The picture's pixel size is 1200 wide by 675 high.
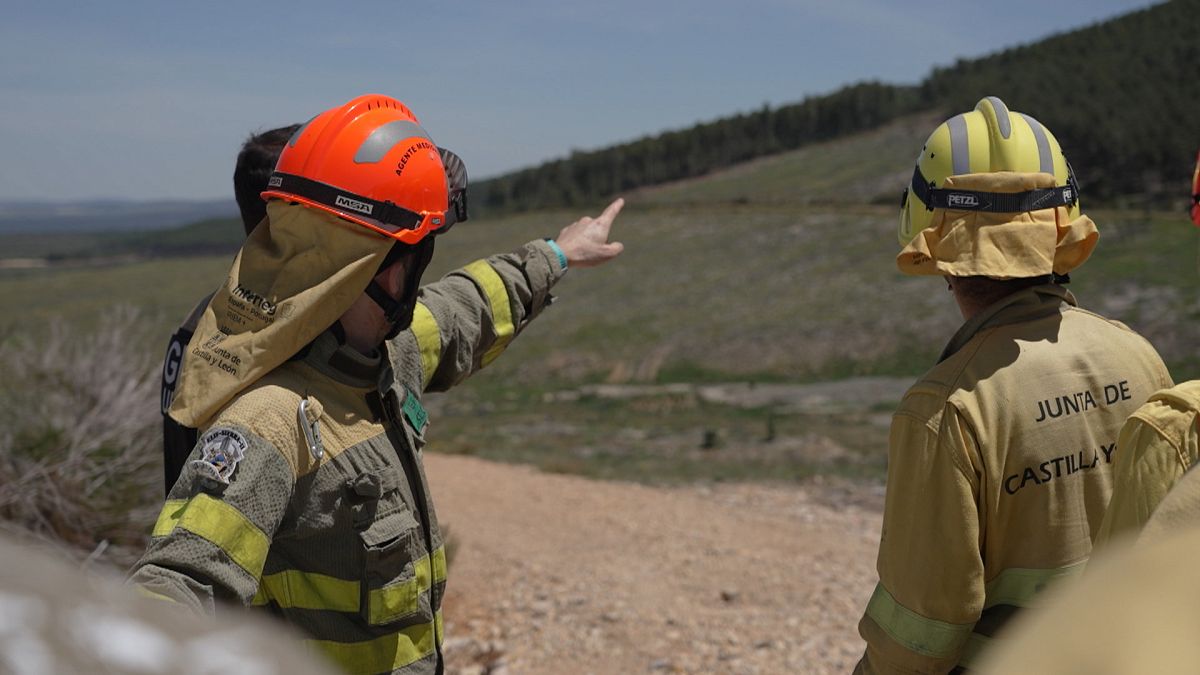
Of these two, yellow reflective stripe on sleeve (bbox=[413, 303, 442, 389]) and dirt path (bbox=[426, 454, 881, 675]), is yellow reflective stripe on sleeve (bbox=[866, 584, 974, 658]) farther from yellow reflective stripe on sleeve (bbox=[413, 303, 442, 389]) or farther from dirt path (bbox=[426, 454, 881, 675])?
dirt path (bbox=[426, 454, 881, 675])

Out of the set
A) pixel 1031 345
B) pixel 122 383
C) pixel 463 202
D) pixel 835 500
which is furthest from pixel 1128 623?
pixel 835 500

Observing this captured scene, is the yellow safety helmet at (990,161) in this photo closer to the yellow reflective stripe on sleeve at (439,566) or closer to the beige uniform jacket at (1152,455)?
the beige uniform jacket at (1152,455)

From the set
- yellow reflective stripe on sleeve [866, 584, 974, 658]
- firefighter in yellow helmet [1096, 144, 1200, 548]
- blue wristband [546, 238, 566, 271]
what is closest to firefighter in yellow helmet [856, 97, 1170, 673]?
yellow reflective stripe on sleeve [866, 584, 974, 658]

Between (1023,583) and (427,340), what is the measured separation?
5.03ft

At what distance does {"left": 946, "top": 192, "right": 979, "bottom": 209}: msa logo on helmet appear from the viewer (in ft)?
7.18

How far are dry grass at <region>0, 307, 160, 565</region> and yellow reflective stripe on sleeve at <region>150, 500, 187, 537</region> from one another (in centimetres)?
440

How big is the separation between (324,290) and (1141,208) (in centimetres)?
4193

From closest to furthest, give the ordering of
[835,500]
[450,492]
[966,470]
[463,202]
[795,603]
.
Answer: [966,470] → [463,202] → [795,603] → [450,492] → [835,500]

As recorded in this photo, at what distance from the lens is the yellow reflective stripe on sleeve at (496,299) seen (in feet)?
9.54

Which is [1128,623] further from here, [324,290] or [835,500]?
[835,500]

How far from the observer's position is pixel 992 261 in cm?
210

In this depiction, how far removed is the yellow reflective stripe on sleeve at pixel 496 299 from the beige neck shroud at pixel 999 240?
1.17 metres

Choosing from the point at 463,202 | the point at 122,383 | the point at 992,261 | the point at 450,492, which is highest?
the point at 463,202

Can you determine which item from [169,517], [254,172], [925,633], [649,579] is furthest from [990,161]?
[649,579]
